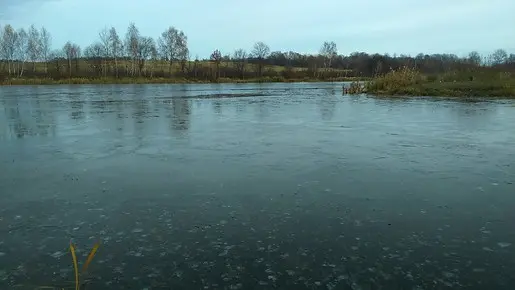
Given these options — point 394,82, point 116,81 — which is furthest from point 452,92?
point 116,81

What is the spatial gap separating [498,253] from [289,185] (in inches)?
121

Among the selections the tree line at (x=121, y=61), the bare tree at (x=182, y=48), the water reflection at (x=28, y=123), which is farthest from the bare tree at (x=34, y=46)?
the water reflection at (x=28, y=123)

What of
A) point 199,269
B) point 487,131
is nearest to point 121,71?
point 487,131

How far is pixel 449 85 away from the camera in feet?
89.6

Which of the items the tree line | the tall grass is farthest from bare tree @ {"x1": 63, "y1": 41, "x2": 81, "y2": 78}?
the tall grass

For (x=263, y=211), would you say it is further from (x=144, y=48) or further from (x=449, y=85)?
(x=144, y=48)

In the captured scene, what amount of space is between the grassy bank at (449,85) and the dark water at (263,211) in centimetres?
1522

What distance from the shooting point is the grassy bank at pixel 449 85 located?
24594 mm

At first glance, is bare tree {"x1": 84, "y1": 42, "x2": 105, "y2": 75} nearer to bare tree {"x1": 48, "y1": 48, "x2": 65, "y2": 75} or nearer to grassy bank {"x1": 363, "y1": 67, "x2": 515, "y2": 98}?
bare tree {"x1": 48, "y1": 48, "x2": 65, "y2": 75}

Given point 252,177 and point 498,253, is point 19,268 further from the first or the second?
point 498,253

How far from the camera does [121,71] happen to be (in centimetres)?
7025

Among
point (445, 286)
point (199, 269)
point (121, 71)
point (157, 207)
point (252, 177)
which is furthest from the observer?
point (121, 71)

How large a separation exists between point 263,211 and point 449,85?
25.4m

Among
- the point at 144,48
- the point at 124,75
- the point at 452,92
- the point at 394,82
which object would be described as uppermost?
the point at 144,48
